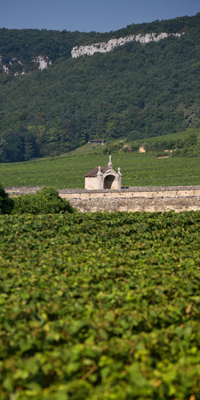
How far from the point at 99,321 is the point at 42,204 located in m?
18.5

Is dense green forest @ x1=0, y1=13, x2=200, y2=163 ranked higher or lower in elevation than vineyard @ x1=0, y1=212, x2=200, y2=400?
higher

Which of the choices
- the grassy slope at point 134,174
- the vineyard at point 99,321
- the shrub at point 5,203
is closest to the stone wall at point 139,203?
the shrub at point 5,203

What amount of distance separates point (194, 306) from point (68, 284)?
2.99m

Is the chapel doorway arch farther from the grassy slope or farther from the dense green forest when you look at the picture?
the dense green forest

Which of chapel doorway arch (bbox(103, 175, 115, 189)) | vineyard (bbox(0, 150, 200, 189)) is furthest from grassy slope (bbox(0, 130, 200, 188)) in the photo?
chapel doorway arch (bbox(103, 175, 115, 189))

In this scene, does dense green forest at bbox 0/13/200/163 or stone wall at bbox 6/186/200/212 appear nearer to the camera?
stone wall at bbox 6/186/200/212

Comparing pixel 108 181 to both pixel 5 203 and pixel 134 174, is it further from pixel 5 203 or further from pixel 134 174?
pixel 134 174

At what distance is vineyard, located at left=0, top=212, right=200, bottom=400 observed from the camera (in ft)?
19.0

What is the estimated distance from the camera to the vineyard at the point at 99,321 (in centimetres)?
580

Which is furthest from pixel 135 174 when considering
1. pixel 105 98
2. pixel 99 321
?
pixel 105 98

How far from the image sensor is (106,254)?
13242 mm

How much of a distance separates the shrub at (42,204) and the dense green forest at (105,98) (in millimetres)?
85358

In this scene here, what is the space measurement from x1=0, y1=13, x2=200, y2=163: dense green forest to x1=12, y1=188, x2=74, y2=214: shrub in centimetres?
8536

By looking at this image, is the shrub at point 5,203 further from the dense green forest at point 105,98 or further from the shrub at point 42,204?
the dense green forest at point 105,98
